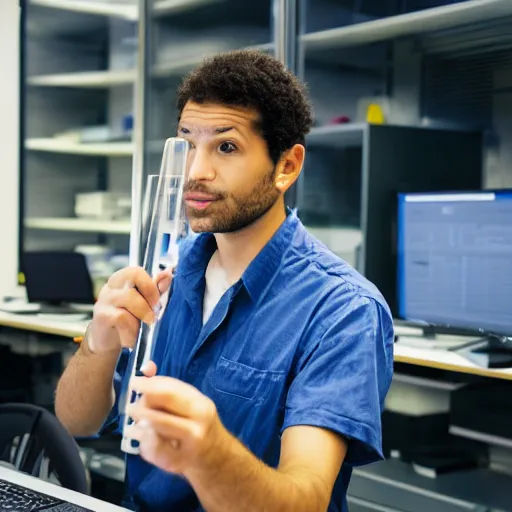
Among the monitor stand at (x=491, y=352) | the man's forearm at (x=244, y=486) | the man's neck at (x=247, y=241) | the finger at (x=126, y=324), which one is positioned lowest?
the monitor stand at (x=491, y=352)

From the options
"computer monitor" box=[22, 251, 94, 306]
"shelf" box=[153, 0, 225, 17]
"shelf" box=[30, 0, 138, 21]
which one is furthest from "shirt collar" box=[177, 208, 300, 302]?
"shelf" box=[30, 0, 138, 21]

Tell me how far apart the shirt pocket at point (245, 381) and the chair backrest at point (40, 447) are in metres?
0.45

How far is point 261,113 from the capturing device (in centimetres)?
120

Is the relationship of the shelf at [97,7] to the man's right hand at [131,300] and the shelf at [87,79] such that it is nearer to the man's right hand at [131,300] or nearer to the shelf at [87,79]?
the shelf at [87,79]

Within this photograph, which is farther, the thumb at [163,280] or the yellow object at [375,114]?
the yellow object at [375,114]

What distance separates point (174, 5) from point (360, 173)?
108cm

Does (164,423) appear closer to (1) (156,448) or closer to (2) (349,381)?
(1) (156,448)

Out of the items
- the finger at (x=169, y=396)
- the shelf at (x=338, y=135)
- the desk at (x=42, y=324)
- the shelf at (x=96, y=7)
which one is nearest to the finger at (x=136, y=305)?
the finger at (x=169, y=396)

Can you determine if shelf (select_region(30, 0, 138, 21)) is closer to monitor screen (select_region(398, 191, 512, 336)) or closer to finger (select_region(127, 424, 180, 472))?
monitor screen (select_region(398, 191, 512, 336))

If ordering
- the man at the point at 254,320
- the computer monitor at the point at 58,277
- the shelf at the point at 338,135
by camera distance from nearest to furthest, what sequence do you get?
1. the man at the point at 254,320
2. the shelf at the point at 338,135
3. the computer monitor at the point at 58,277

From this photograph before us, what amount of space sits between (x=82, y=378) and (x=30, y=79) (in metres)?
2.92

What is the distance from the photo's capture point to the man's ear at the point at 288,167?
4.10 feet

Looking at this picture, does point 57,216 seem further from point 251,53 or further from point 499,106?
point 251,53

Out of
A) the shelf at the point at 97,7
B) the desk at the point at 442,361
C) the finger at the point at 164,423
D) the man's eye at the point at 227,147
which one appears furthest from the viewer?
the shelf at the point at 97,7
